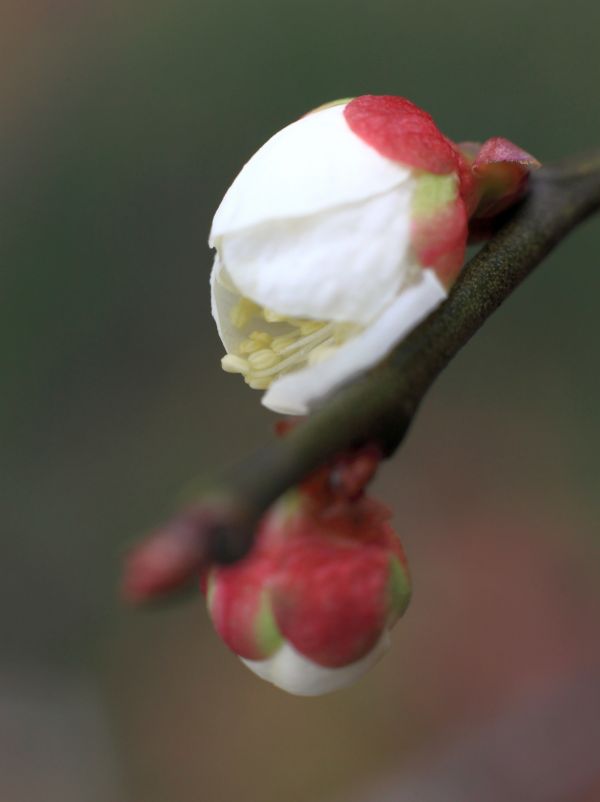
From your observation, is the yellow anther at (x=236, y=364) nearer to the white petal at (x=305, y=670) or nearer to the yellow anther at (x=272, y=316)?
the yellow anther at (x=272, y=316)

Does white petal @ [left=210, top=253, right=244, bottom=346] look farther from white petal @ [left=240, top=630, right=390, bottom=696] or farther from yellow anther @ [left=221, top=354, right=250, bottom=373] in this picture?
white petal @ [left=240, top=630, right=390, bottom=696]

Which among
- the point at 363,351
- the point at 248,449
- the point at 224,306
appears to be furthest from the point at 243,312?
the point at 248,449

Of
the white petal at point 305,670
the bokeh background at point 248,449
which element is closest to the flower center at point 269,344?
the white petal at point 305,670

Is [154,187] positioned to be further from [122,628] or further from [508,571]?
[508,571]

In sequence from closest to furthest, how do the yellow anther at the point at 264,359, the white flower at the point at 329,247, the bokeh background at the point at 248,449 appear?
the white flower at the point at 329,247 → the yellow anther at the point at 264,359 → the bokeh background at the point at 248,449

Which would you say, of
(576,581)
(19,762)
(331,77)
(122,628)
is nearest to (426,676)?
(576,581)

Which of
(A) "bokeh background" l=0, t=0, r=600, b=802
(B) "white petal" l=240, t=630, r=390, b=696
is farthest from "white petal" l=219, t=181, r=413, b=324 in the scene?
(A) "bokeh background" l=0, t=0, r=600, b=802
